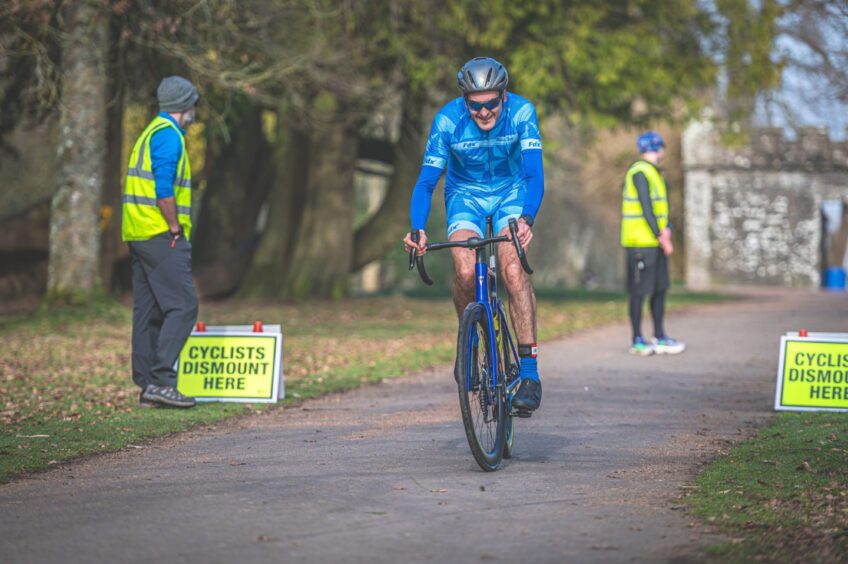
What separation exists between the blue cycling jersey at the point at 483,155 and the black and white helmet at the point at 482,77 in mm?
177

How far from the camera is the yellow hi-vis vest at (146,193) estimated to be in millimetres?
9617

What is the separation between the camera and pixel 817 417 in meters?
9.52

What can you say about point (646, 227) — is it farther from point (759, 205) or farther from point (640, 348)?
point (759, 205)

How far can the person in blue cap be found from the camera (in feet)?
45.5

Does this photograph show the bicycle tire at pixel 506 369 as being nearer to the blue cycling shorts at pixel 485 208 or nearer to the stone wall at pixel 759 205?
the blue cycling shorts at pixel 485 208

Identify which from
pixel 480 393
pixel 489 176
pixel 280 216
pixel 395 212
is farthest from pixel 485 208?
pixel 395 212

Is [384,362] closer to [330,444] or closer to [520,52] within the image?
[330,444]

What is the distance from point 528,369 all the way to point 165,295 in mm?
3274

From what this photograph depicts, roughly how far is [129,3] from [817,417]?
11114mm

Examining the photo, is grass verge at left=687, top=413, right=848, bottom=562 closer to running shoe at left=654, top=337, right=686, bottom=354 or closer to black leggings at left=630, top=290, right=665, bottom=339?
black leggings at left=630, top=290, right=665, bottom=339

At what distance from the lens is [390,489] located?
21.3 ft

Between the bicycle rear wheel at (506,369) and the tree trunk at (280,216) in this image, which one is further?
the tree trunk at (280,216)

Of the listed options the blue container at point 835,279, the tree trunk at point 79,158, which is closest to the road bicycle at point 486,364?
the tree trunk at point 79,158

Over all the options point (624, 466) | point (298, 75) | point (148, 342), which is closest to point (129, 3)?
point (298, 75)
